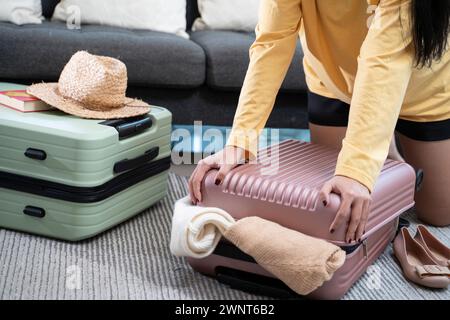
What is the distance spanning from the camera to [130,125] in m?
1.66

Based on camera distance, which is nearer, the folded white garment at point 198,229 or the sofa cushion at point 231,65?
the folded white garment at point 198,229

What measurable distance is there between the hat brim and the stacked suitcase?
2 cm

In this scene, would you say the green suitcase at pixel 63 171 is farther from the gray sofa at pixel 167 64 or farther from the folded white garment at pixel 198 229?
the gray sofa at pixel 167 64

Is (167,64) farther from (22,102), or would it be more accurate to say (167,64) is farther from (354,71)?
(354,71)

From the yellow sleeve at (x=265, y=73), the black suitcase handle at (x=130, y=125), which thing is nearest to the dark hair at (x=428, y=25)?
the yellow sleeve at (x=265, y=73)

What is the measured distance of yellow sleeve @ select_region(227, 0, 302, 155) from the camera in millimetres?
1444

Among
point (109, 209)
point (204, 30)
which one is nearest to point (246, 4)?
point (204, 30)

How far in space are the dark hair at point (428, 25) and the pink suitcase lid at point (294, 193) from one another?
28 cm

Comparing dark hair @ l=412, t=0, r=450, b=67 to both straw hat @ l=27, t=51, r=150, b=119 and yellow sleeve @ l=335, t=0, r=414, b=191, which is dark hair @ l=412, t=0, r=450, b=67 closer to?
yellow sleeve @ l=335, t=0, r=414, b=191

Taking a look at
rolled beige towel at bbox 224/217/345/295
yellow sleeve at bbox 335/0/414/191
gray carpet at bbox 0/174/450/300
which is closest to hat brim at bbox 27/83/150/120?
gray carpet at bbox 0/174/450/300

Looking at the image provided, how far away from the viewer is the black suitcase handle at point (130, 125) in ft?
5.34

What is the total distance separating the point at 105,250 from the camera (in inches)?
62.1

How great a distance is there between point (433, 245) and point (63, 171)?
917mm

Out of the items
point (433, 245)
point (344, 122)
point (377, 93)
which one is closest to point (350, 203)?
point (377, 93)
